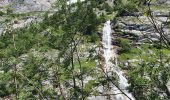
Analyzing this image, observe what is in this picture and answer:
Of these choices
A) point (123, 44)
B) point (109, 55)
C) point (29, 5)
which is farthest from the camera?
point (29, 5)

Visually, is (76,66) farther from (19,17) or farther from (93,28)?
(19,17)

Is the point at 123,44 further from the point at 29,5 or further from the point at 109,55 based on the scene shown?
the point at 29,5

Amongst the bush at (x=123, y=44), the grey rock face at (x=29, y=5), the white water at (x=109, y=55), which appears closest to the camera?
the white water at (x=109, y=55)

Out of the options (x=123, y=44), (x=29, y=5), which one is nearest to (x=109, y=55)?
(x=123, y=44)

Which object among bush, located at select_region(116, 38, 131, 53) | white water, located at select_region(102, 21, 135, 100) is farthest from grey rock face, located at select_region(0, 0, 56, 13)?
bush, located at select_region(116, 38, 131, 53)

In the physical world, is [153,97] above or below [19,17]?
above

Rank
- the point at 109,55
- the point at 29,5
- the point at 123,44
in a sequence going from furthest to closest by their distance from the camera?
the point at 29,5 < the point at 123,44 < the point at 109,55

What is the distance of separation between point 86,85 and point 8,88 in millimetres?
11772

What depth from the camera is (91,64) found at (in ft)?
214

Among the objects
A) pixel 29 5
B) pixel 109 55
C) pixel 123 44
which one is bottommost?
pixel 109 55

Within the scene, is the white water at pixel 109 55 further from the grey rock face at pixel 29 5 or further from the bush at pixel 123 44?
the grey rock face at pixel 29 5

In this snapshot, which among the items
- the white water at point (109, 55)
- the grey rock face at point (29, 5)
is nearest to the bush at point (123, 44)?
the white water at point (109, 55)

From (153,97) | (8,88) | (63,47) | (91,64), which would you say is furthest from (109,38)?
(153,97)

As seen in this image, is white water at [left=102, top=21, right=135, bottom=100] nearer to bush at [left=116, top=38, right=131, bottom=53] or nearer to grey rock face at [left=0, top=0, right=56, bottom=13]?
bush at [left=116, top=38, right=131, bottom=53]
